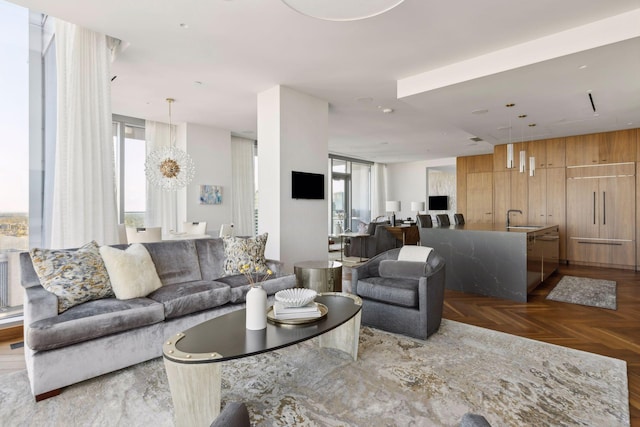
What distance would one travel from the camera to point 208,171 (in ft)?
23.2

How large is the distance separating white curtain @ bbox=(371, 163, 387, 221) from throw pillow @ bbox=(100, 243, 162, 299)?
391 inches

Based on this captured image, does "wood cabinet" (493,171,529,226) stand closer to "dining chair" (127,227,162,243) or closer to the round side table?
the round side table

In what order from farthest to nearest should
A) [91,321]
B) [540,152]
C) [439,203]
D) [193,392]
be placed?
[439,203] → [540,152] → [91,321] → [193,392]

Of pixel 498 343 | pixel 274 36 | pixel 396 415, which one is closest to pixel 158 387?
pixel 396 415

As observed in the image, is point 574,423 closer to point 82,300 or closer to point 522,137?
point 82,300

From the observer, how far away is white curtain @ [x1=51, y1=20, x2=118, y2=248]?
3.15 meters

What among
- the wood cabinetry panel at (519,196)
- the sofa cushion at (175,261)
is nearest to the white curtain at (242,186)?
the sofa cushion at (175,261)

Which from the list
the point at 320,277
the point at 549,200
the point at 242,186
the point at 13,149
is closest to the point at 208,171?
the point at 242,186

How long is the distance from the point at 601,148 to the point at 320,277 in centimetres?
649

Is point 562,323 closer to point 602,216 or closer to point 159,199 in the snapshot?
point 602,216

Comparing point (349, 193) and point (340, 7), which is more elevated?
point (340, 7)

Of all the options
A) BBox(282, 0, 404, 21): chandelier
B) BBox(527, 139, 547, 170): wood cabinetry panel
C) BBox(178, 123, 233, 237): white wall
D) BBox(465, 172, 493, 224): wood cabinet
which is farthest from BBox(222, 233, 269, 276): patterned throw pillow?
BBox(465, 172, 493, 224): wood cabinet

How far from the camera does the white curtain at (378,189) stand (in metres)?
12.3

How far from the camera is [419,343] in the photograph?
2906 mm
